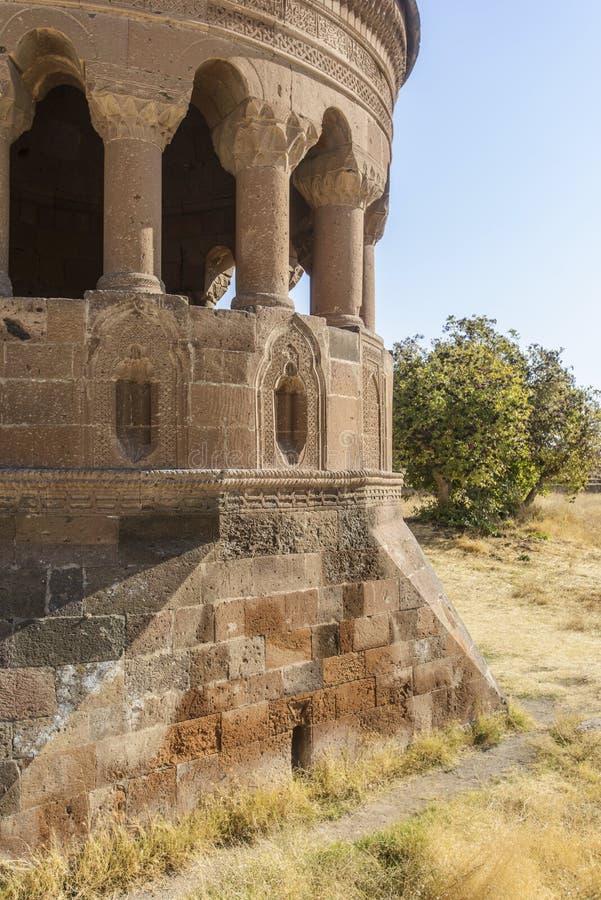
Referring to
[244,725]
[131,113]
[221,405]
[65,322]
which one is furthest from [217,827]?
[131,113]

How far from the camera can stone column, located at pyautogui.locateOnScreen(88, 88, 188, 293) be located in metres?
4.91

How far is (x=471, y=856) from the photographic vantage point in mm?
4059

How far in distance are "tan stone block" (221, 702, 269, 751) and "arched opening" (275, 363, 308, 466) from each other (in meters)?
1.63

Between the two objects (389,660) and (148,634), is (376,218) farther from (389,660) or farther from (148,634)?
(148,634)

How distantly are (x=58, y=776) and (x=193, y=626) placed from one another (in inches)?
42.3

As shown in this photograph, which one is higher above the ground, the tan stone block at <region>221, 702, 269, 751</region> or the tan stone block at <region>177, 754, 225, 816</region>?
the tan stone block at <region>221, 702, 269, 751</region>

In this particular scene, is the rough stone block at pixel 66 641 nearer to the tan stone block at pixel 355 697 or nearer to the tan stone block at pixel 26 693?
the tan stone block at pixel 26 693

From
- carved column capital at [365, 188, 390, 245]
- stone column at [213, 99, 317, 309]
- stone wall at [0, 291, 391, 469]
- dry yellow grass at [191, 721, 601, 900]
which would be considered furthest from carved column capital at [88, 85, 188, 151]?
dry yellow grass at [191, 721, 601, 900]

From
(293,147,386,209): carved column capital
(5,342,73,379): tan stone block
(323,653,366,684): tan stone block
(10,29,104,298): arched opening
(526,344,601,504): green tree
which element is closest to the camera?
(5,342,73,379): tan stone block

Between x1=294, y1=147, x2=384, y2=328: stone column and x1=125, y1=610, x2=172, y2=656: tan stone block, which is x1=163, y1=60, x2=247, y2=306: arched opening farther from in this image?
Answer: x1=125, y1=610, x2=172, y2=656: tan stone block

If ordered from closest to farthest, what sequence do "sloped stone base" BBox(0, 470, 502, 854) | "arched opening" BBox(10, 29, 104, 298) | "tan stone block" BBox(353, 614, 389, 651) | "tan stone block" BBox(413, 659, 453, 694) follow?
"sloped stone base" BBox(0, 470, 502, 854), "tan stone block" BBox(353, 614, 389, 651), "tan stone block" BBox(413, 659, 453, 694), "arched opening" BBox(10, 29, 104, 298)

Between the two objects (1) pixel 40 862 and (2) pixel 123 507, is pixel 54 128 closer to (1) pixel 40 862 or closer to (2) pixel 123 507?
(2) pixel 123 507

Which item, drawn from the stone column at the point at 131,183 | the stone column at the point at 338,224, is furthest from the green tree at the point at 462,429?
the stone column at the point at 131,183

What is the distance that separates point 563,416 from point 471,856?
19225 millimetres
